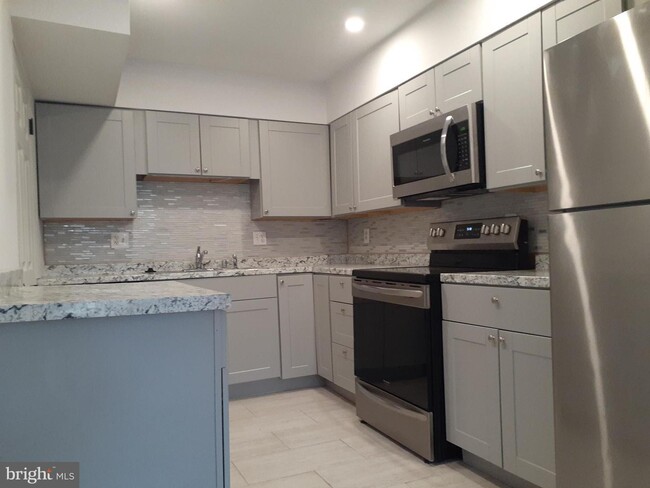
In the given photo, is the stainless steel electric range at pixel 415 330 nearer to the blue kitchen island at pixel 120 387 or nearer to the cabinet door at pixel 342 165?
the cabinet door at pixel 342 165

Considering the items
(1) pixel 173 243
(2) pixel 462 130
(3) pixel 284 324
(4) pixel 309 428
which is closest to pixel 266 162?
(1) pixel 173 243

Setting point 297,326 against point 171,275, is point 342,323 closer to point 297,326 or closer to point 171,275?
point 297,326

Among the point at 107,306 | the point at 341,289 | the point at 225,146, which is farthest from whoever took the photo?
the point at 225,146

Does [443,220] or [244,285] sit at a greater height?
[443,220]

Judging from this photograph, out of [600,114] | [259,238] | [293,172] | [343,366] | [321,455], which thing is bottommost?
[321,455]

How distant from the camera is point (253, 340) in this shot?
3.42m

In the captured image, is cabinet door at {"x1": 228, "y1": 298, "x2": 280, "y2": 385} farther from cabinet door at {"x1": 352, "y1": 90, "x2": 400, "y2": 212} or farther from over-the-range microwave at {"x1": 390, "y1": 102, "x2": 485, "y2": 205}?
over-the-range microwave at {"x1": 390, "y1": 102, "x2": 485, "y2": 205}

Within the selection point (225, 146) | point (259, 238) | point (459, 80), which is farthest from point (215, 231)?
point (459, 80)

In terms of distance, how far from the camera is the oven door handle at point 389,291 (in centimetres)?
230

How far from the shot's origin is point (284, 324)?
3.52 metres

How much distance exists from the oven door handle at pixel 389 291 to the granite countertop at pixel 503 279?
0.14 meters

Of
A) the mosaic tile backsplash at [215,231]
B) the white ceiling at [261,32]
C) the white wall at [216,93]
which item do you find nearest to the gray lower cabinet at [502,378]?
the mosaic tile backsplash at [215,231]

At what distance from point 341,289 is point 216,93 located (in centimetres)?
179

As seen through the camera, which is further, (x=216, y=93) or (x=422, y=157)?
(x=216, y=93)
